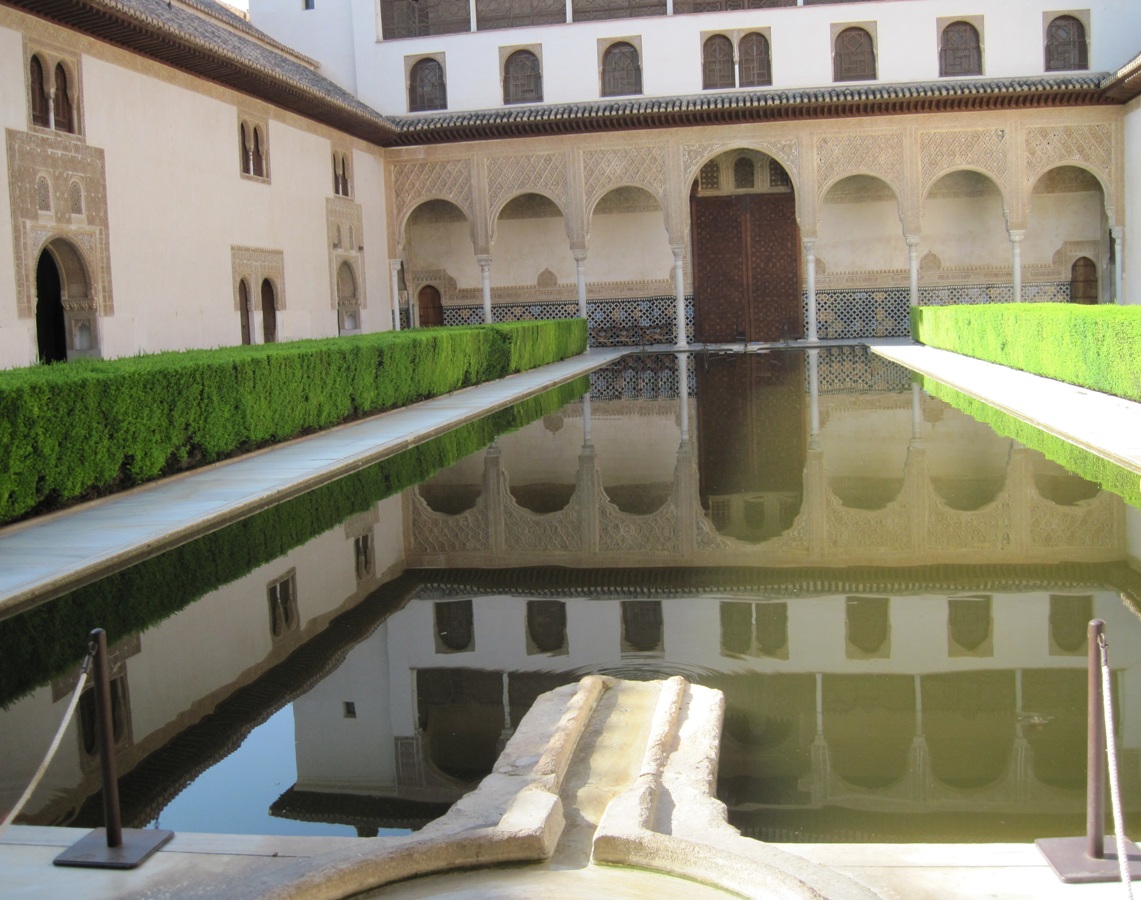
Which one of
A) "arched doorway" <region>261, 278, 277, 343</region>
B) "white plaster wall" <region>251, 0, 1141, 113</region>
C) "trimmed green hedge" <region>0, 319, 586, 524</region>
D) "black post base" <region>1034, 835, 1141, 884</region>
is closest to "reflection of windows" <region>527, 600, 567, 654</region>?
"black post base" <region>1034, 835, 1141, 884</region>

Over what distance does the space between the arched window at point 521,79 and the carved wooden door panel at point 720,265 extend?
394cm

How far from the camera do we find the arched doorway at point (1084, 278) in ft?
85.4

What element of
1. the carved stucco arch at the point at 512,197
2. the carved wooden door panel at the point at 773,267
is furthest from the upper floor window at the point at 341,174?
the carved wooden door panel at the point at 773,267

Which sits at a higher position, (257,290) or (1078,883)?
(257,290)

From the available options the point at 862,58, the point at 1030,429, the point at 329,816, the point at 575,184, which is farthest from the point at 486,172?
the point at 329,816

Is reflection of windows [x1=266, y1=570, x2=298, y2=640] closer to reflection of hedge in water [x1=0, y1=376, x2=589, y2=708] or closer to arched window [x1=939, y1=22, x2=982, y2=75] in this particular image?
reflection of hedge in water [x1=0, y1=376, x2=589, y2=708]

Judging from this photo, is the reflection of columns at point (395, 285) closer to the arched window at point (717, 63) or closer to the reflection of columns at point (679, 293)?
the reflection of columns at point (679, 293)

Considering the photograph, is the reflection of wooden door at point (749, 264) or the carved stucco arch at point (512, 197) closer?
the carved stucco arch at point (512, 197)

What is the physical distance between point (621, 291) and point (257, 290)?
10291mm

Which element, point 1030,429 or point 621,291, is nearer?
point 1030,429

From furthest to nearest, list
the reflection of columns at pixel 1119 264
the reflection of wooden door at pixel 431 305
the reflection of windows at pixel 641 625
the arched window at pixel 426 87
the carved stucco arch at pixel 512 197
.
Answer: the reflection of wooden door at pixel 431 305 < the arched window at pixel 426 87 < the carved stucco arch at pixel 512 197 < the reflection of columns at pixel 1119 264 < the reflection of windows at pixel 641 625

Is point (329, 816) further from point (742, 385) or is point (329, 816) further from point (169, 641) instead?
point (742, 385)

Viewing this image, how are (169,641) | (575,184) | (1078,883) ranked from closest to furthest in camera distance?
(1078,883), (169,641), (575,184)

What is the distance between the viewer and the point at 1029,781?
365cm
